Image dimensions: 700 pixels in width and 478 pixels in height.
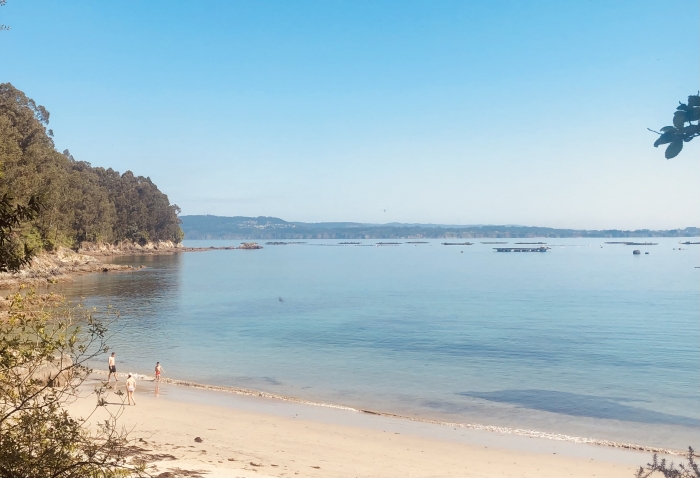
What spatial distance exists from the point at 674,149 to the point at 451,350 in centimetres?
3213

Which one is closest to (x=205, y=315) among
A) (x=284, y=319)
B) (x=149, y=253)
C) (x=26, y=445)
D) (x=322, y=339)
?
(x=284, y=319)

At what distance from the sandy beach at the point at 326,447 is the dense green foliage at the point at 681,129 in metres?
11.2

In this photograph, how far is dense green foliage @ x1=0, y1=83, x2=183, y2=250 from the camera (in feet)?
164

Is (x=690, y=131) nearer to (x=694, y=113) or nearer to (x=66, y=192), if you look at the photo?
(x=694, y=113)

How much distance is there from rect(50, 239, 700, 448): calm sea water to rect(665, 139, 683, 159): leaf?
1849 centimetres

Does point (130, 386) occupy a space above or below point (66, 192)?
below

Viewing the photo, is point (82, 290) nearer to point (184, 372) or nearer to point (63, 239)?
point (63, 239)

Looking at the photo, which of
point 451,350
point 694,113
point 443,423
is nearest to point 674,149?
point 694,113

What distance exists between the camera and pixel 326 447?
631 inches

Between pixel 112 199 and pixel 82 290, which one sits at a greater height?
pixel 112 199

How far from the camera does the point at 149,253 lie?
156 meters

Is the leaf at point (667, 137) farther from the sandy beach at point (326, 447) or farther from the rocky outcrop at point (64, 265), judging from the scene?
the rocky outcrop at point (64, 265)

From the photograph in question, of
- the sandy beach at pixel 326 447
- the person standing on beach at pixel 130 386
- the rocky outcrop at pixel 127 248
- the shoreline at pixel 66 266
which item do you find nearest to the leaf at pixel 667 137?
the sandy beach at pixel 326 447

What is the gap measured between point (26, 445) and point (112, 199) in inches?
5690
